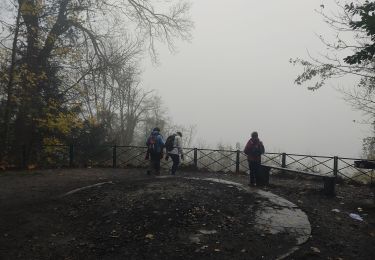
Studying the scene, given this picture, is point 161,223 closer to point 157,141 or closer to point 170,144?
point 157,141

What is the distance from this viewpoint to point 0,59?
17.4 m

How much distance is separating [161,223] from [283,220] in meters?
2.75

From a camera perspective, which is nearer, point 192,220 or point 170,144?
point 192,220

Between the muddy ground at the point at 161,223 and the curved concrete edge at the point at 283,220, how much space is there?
0.57 ft

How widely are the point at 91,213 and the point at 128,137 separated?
31091mm

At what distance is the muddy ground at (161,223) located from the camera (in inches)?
257

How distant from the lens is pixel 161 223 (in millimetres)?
7730

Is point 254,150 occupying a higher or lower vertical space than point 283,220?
higher

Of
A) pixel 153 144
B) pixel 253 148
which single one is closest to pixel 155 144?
pixel 153 144

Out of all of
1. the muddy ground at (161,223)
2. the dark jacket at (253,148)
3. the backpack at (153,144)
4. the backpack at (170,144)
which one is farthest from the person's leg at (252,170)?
the backpack at (153,144)

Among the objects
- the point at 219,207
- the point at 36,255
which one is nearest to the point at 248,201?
the point at 219,207

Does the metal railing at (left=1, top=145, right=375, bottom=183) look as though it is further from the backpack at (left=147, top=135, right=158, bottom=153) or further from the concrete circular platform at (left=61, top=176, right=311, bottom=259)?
the concrete circular platform at (left=61, top=176, right=311, bottom=259)

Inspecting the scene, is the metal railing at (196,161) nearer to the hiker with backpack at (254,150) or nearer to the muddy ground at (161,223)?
the hiker with backpack at (254,150)

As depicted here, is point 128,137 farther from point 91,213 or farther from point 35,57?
point 91,213
